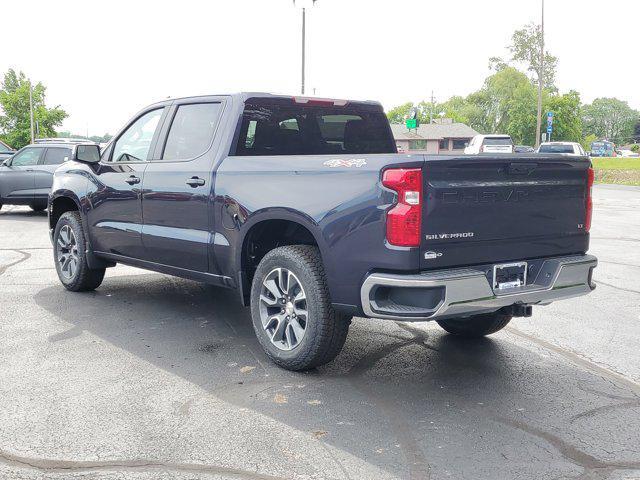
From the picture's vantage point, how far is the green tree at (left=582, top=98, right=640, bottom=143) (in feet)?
610

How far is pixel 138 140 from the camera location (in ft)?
21.5

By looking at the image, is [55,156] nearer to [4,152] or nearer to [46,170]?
[46,170]

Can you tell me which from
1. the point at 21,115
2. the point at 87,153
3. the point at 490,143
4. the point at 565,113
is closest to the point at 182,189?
the point at 87,153

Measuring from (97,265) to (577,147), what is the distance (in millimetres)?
29154

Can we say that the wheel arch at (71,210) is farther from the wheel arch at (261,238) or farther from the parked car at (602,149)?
the parked car at (602,149)

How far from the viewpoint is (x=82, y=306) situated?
22.4 ft

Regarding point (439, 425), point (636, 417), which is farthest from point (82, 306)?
point (636, 417)

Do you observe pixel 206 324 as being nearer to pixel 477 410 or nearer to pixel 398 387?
pixel 398 387

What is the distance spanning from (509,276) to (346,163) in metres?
1.27

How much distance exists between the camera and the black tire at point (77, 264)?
720 cm

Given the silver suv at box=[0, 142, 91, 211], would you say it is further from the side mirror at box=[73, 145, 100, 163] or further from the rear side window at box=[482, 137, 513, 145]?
the rear side window at box=[482, 137, 513, 145]

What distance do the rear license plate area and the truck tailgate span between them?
0.19 ft

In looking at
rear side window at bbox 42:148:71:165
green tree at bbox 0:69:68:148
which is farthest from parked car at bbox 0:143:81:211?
green tree at bbox 0:69:68:148

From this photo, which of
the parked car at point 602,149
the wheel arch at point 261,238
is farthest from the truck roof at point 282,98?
the parked car at point 602,149
